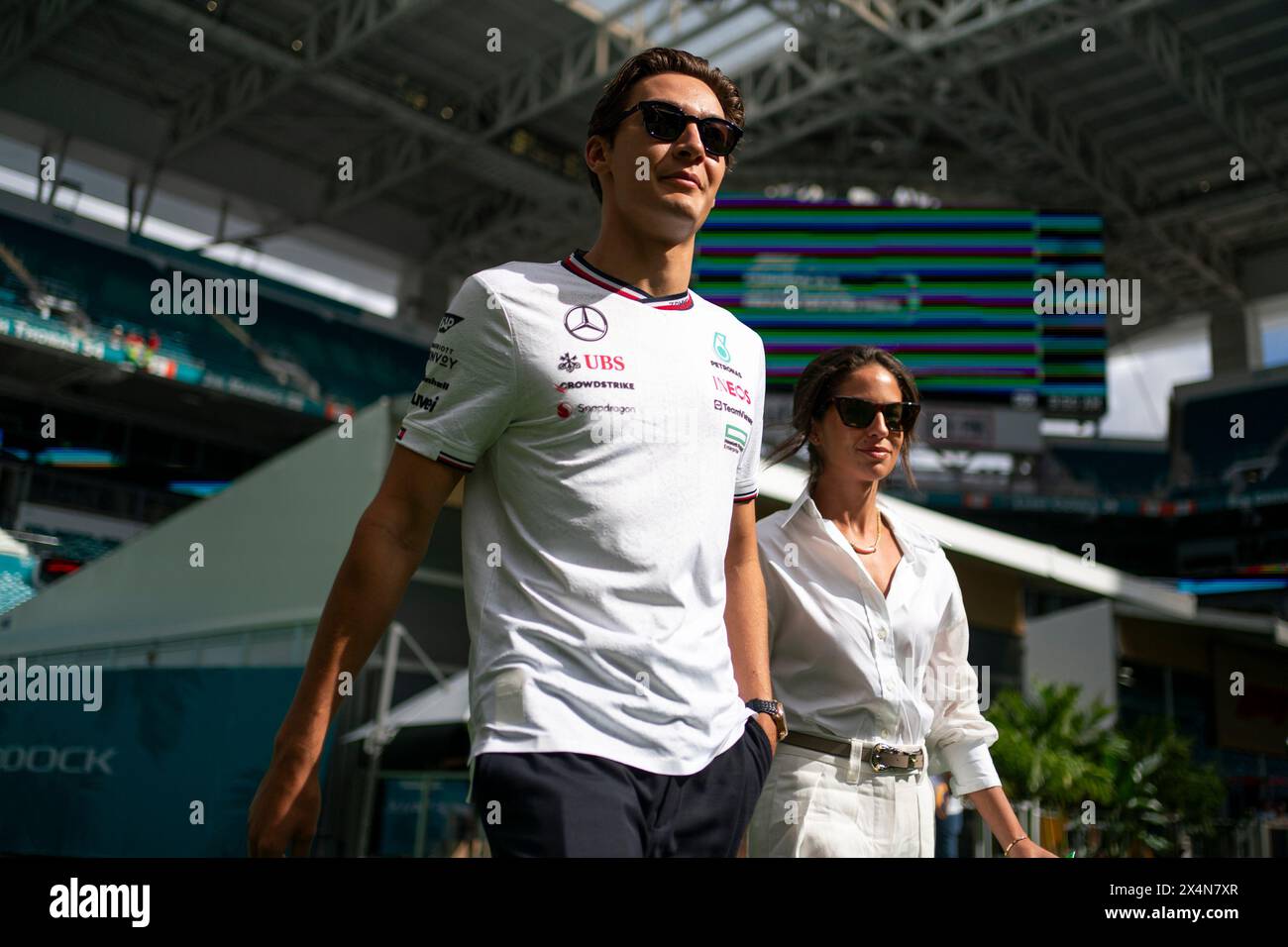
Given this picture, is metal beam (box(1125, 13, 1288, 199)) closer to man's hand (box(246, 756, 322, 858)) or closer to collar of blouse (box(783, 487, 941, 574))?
collar of blouse (box(783, 487, 941, 574))

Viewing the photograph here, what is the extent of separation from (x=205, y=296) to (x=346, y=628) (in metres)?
27.0

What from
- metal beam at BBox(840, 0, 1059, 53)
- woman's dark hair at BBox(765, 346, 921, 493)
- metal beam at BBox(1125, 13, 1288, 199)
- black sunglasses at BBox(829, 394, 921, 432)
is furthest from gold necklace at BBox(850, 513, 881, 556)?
metal beam at BBox(1125, 13, 1288, 199)

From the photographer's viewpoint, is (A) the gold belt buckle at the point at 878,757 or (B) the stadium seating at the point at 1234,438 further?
(B) the stadium seating at the point at 1234,438

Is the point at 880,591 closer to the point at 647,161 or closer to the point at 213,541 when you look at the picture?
the point at 647,161

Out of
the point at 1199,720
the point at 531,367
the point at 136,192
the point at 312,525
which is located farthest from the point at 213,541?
the point at 136,192

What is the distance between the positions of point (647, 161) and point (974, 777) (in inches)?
66.2

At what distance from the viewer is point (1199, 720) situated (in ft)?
51.9

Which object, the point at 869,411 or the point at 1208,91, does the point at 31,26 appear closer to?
the point at 1208,91

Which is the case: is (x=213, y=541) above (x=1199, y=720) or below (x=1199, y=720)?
above

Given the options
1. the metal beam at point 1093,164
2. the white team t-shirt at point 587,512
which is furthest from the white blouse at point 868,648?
the metal beam at point 1093,164

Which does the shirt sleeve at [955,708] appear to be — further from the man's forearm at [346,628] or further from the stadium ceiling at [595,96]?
the stadium ceiling at [595,96]

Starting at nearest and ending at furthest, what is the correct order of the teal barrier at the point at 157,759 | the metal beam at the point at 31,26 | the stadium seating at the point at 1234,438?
1. the teal barrier at the point at 157,759
2. the metal beam at the point at 31,26
3. the stadium seating at the point at 1234,438

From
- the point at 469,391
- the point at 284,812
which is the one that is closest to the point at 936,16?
the point at 469,391

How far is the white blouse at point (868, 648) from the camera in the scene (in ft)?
9.04
